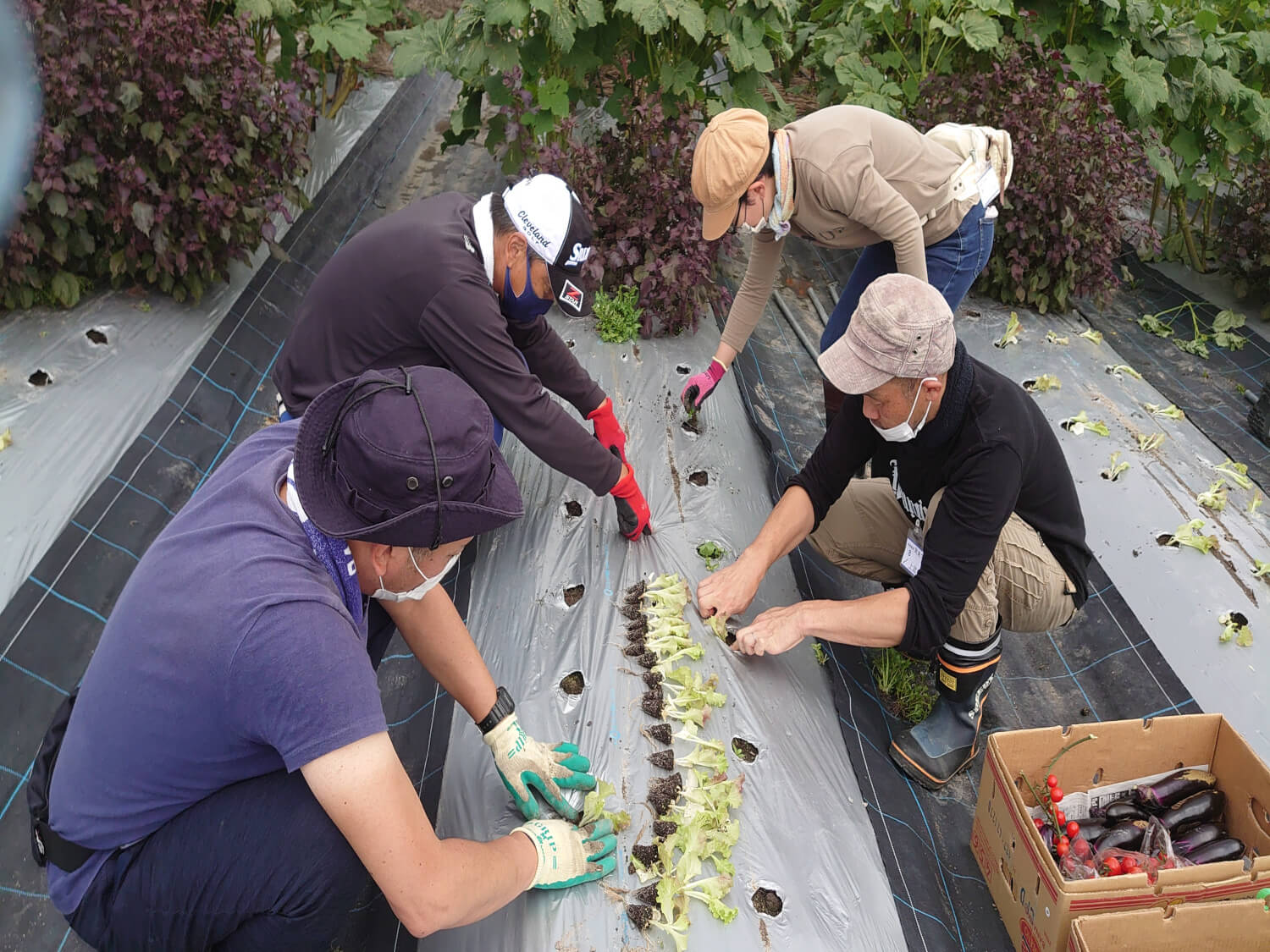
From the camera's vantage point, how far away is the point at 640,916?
216cm

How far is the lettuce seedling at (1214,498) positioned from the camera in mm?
3908

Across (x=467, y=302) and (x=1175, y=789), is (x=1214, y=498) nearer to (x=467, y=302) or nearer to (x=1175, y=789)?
(x=1175, y=789)

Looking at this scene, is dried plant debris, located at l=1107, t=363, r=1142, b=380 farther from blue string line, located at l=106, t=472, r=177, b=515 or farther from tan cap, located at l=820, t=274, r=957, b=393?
blue string line, located at l=106, t=472, r=177, b=515

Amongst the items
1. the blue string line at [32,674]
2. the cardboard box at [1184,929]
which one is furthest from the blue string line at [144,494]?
the cardboard box at [1184,929]

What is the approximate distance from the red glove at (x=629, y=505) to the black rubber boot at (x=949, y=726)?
45.3 inches

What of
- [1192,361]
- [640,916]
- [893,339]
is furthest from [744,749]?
[1192,361]

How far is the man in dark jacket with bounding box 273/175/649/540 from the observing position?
2850 millimetres

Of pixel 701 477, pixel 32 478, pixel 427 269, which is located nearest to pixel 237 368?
pixel 32 478

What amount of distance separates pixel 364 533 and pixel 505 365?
1.33m

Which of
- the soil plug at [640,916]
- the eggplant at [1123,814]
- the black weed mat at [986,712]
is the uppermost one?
the soil plug at [640,916]

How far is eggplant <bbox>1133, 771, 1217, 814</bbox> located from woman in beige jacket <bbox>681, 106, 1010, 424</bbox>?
187cm

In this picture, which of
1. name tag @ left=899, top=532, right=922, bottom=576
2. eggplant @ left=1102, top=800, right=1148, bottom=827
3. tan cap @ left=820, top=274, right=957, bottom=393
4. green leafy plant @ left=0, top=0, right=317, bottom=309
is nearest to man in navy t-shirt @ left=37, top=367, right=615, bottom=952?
tan cap @ left=820, top=274, right=957, bottom=393

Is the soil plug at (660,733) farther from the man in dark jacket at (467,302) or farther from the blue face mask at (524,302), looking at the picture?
the blue face mask at (524,302)

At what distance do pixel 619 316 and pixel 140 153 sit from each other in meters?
2.38
